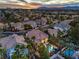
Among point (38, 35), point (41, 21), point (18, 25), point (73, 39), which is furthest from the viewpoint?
point (41, 21)

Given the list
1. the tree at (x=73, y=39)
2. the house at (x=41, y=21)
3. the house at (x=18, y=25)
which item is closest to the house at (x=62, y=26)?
the house at (x=41, y=21)

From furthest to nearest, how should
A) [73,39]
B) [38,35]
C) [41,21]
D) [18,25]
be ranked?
[41,21] < [18,25] < [38,35] < [73,39]

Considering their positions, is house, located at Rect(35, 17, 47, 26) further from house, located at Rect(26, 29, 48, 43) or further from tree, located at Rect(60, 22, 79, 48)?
tree, located at Rect(60, 22, 79, 48)

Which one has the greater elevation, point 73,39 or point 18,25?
point 18,25

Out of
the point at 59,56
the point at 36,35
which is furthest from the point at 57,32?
the point at 59,56

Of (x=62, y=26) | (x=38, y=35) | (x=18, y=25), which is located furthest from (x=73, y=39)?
(x=18, y=25)

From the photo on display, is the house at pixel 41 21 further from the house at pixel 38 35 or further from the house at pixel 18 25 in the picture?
the house at pixel 38 35

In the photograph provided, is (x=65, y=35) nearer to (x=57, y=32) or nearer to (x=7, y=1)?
(x=57, y=32)

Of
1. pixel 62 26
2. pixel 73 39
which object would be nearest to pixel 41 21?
pixel 62 26

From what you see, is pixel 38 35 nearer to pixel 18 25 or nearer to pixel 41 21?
pixel 18 25

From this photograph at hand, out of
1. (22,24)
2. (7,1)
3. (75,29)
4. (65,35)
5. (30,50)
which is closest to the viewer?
(7,1)

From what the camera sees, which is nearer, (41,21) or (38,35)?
(38,35)
